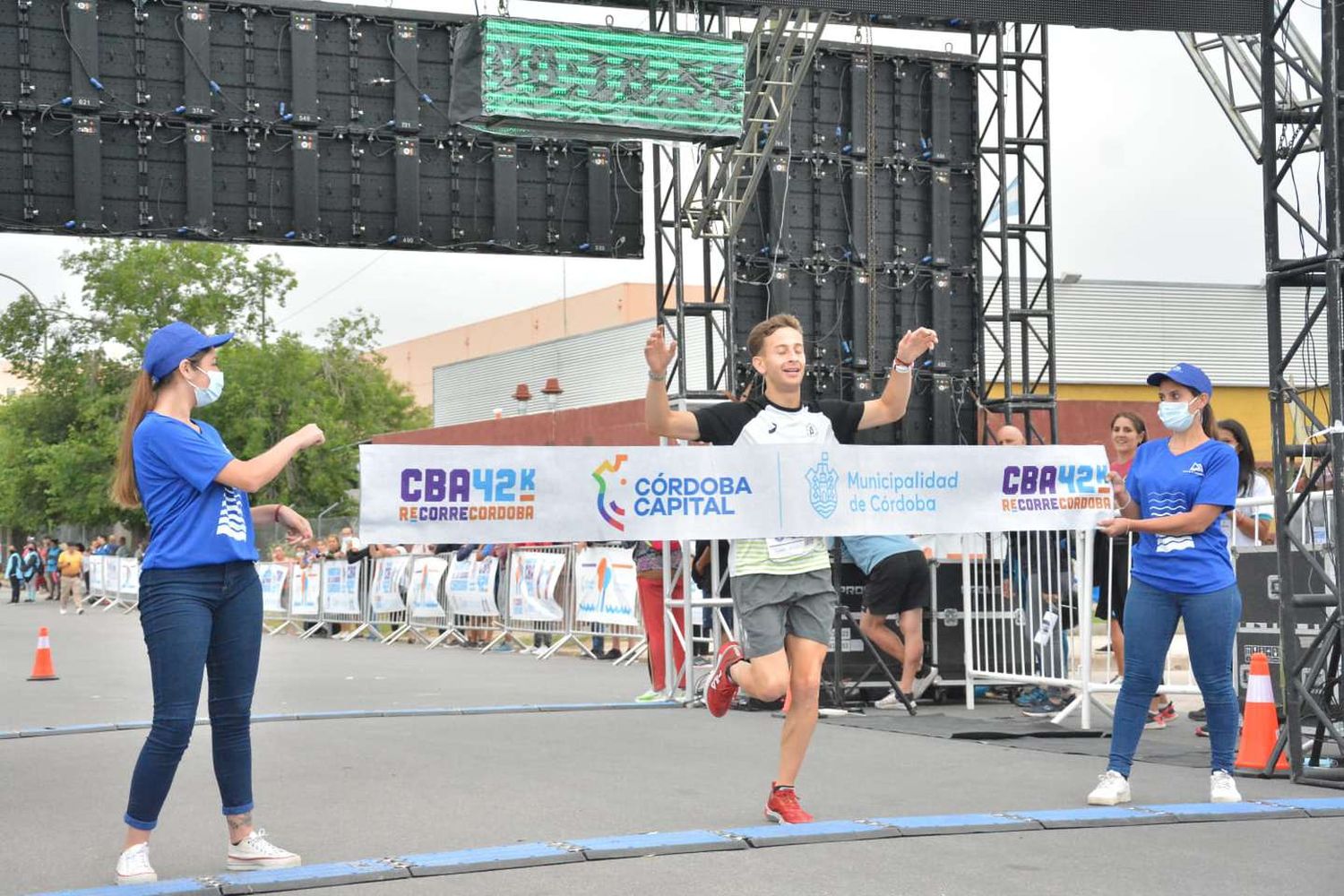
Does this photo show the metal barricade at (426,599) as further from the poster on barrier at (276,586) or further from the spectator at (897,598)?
the spectator at (897,598)

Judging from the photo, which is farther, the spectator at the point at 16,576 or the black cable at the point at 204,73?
the spectator at the point at 16,576

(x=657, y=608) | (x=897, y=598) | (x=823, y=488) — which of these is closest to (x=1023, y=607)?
(x=897, y=598)

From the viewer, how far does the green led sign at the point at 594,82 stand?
14.6 metres

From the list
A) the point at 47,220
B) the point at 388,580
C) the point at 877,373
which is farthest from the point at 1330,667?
the point at 388,580

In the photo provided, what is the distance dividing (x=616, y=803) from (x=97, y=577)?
1565 inches

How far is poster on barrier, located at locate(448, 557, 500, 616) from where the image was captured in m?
21.7

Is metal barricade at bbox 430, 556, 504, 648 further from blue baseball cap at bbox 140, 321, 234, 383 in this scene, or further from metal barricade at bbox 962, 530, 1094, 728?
blue baseball cap at bbox 140, 321, 234, 383

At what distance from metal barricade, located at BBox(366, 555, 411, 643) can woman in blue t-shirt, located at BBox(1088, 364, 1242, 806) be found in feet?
56.4

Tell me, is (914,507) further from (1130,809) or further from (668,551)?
(668,551)

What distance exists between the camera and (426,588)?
23250 mm

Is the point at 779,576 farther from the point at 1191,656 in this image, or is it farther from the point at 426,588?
the point at 426,588

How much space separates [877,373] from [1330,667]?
25.9ft

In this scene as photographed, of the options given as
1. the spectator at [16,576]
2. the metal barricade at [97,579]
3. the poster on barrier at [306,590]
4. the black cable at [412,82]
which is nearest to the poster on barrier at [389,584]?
the poster on barrier at [306,590]

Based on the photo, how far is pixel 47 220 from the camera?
52.1 ft
